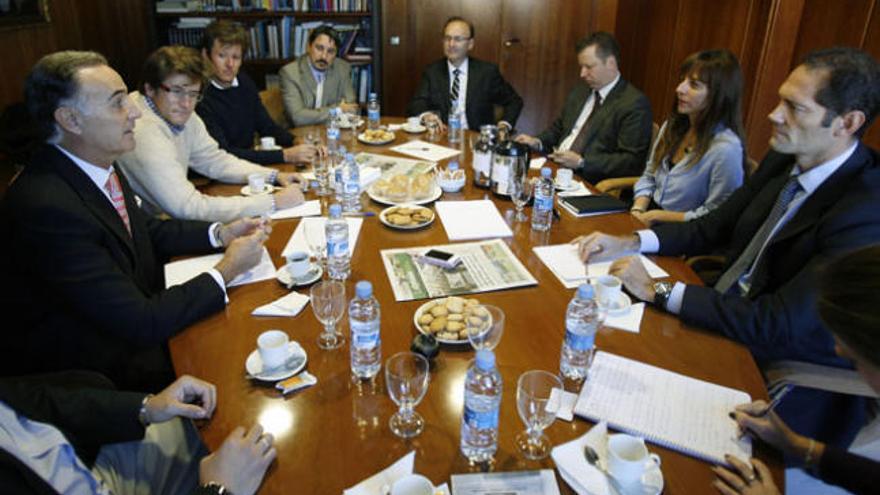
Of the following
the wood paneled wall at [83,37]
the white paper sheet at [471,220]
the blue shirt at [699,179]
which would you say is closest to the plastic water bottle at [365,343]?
the white paper sheet at [471,220]

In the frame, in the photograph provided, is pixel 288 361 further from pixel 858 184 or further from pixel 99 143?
pixel 858 184

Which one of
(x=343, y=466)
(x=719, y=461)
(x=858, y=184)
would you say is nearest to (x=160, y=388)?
(x=343, y=466)

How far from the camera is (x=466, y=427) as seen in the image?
3.40 feet

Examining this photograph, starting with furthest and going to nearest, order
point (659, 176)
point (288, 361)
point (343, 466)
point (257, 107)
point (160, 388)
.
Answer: point (257, 107), point (659, 176), point (160, 388), point (288, 361), point (343, 466)

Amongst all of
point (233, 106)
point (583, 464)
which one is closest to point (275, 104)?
point (233, 106)

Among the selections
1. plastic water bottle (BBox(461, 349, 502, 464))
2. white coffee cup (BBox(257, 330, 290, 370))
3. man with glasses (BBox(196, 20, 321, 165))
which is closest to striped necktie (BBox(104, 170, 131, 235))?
white coffee cup (BBox(257, 330, 290, 370))

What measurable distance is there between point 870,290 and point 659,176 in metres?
1.87

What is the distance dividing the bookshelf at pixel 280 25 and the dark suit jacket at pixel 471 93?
928mm

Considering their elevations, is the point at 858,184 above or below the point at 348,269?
above

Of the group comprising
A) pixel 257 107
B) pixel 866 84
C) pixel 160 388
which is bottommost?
pixel 160 388

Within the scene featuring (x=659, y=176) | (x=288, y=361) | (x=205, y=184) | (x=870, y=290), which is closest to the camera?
(x=870, y=290)

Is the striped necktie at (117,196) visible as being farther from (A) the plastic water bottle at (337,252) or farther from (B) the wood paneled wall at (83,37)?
→ (B) the wood paneled wall at (83,37)

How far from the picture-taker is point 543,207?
1.97 meters

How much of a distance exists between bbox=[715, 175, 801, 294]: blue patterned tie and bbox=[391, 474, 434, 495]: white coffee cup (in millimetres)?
1355
